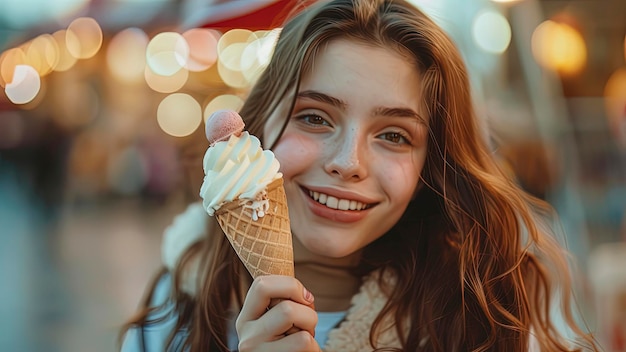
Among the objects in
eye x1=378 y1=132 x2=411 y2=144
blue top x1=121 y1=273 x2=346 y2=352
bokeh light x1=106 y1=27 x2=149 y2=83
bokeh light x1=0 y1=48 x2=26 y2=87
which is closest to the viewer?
eye x1=378 y1=132 x2=411 y2=144

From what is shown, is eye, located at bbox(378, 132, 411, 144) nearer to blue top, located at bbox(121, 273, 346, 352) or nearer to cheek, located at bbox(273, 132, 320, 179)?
cheek, located at bbox(273, 132, 320, 179)

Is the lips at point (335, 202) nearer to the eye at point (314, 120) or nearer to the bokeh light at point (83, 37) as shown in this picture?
the eye at point (314, 120)

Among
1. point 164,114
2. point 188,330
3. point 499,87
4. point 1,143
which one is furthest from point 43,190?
point 188,330

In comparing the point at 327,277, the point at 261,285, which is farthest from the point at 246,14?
the point at 261,285

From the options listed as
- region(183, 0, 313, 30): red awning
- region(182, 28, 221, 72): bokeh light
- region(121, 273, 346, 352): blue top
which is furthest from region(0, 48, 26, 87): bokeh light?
region(121, 273, 346, 352): blue top

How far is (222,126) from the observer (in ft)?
4.80

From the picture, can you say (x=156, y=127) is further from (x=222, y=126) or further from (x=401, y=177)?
(x=222, y=126)

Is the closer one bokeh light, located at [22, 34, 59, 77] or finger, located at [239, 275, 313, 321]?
finger, located at [239, 275, 313, 321]

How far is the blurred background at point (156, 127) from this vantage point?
13.8ft

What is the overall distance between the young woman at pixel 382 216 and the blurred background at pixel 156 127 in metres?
0.32

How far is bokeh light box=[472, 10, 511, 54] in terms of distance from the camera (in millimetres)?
5273

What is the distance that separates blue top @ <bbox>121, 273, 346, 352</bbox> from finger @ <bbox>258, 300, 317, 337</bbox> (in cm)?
49

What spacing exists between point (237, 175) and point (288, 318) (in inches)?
11.7

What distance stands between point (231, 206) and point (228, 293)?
1.81 feet
